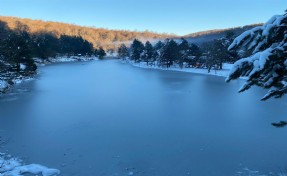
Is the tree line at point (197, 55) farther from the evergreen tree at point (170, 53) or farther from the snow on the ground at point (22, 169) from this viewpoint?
the snow on the ground at point (22, 169)

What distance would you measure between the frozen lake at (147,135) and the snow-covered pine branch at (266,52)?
608 centimetres

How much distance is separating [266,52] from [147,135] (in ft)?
33.4

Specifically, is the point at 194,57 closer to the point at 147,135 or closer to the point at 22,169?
the point at 147,135

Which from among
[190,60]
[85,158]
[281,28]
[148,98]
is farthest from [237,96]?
[190,60]

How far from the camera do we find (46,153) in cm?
1117

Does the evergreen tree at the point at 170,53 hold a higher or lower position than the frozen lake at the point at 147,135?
higher

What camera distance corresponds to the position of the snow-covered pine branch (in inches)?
144

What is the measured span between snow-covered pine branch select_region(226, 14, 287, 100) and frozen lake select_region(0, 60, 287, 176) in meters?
6.08

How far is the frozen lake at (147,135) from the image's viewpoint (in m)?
9.93

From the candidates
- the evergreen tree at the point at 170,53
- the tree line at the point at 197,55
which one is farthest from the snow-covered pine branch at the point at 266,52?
the evergreen tree at the point at 170,53

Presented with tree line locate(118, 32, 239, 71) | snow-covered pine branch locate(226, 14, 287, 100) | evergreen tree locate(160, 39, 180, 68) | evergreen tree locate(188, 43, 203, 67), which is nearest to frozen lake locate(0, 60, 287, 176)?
snow-covered pine branch locate(226, 14, 287, 100)

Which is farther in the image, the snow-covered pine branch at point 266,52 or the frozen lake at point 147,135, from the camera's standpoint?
the frozen lake at point 147,135

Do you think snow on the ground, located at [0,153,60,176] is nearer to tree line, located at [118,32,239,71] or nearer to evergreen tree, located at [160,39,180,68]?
tree line, located at [118,32,239,71]

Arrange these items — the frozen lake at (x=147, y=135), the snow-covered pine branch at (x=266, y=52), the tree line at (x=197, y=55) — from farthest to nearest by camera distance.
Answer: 1. the tree line at (x=197, y=55)
2. the frozen lake at (x=147, y=135)
3. the snow-covered pine branch at (x=266, y=52)
